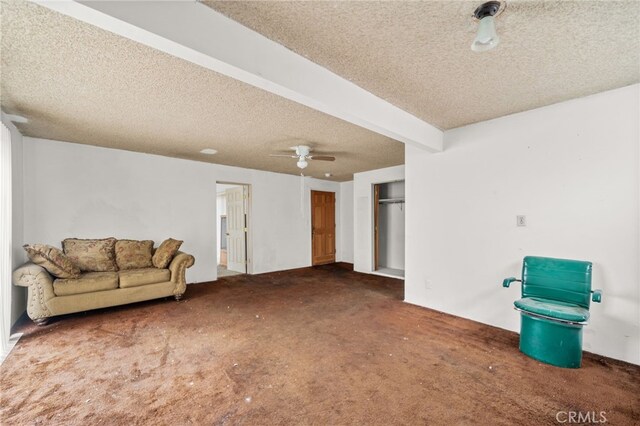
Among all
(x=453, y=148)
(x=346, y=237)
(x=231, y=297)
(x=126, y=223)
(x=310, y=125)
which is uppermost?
(x=310, y=125)

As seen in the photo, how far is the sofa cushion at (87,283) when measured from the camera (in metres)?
3.17

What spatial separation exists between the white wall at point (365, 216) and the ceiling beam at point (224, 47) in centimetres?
360

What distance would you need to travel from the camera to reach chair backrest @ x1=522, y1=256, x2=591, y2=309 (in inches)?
91.4

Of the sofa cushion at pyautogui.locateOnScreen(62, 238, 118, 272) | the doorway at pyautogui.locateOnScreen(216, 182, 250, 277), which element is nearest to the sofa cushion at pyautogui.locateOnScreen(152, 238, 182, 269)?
the sofa cushion at pyautogui.locateOnScreen(62, 238, 118, 272)

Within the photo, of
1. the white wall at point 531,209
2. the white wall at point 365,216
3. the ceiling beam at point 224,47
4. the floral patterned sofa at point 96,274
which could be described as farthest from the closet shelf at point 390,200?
the floral patterned sofa at point 96,274

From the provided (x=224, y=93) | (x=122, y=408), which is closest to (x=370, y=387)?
(x=122, y=408)

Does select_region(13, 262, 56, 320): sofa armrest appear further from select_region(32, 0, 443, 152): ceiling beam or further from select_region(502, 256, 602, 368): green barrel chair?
select_region(502, 256, 602, 368): green barrel chair

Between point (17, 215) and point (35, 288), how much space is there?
3.65ft

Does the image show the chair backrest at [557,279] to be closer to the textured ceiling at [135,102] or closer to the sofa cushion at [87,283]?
the textured ceiling at [135,102]

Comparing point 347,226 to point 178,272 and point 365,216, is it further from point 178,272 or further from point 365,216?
point 178,272

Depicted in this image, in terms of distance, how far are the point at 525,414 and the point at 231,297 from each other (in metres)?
3.74

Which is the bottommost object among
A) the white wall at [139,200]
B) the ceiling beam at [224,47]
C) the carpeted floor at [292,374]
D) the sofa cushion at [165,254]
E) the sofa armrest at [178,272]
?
the carpeted floor at [292,374]

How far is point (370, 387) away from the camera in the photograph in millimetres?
1933

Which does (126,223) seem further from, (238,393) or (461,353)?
(461,353)
